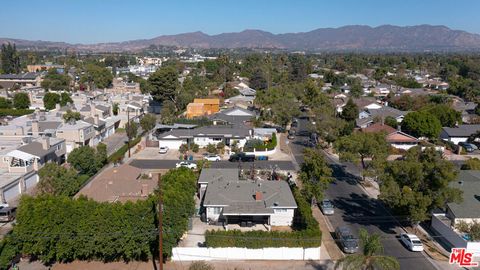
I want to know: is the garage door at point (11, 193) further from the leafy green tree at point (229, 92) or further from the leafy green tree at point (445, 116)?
the leafy green tree at point (229, 92)

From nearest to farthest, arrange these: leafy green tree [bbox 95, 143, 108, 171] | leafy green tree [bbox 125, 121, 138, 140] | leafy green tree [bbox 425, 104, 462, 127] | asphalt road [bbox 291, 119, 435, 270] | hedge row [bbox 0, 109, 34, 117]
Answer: asphalt road [bbox 291, 119, 435, 270]
leafy green tree [bbox 95, 143, 108, 171]
leafy green tree [bbox 125, 121, 138, 140]
leafy green tree [bbox 425, 104, 462, 127]
hedge row [bbox 0, 109, 34, 117]

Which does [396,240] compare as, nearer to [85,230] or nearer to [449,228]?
[449,228]

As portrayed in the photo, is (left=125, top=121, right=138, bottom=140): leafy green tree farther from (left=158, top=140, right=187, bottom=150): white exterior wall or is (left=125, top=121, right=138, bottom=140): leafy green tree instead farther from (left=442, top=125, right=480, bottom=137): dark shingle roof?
(left=442, top=125, right=480, bottom=137): dark shingle roof

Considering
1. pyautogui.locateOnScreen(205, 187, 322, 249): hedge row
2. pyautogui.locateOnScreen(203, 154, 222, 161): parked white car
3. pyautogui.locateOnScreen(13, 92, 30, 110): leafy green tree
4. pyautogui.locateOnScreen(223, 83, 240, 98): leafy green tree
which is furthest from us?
pyautogui.locateOnScreen(223, 83, 240, 98): leafy green tree

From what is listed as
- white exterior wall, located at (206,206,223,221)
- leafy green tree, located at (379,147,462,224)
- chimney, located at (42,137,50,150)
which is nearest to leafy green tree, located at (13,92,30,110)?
chimney, located at (42,137,50,150)

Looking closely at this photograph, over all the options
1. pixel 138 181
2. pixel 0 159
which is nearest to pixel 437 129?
pixel 138 181

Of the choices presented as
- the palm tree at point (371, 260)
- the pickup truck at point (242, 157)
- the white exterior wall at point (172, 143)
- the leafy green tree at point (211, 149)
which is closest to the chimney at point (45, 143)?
the white exterior wall at point (172, 143)

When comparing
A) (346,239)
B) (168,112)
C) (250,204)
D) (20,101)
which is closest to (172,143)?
(168,112)
